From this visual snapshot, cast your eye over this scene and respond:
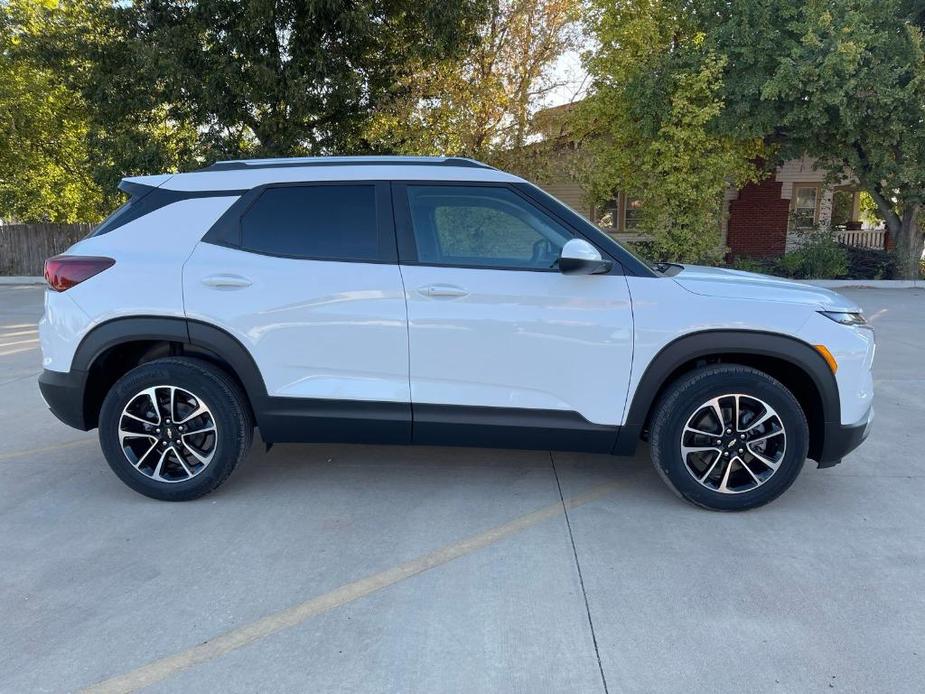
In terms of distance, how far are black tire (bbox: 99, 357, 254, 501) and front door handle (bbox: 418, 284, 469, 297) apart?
4.18 feet

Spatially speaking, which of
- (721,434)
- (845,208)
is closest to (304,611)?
(721,434)

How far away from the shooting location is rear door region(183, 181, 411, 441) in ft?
11.9

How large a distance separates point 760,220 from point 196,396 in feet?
63.5

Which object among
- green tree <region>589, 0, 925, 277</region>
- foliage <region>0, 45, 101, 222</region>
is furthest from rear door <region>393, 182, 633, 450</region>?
foliage <region>0, 45, 101, 222</region>

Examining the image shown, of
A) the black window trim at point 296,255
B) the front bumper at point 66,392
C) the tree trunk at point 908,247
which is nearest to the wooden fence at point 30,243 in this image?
the front bumper at point 66,392

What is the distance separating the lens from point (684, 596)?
2904mm

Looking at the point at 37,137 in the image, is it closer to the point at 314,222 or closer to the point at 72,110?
the point at 72,110

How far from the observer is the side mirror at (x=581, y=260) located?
340 centimetres

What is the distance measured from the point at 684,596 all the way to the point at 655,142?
14.3 m

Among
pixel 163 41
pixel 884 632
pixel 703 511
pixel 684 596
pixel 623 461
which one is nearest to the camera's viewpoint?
pixel 884 632

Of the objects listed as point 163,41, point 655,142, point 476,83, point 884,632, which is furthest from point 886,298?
point 163,41

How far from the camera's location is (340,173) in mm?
3836

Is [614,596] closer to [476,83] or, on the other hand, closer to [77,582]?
[77,582]

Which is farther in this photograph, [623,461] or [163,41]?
[163,41]
